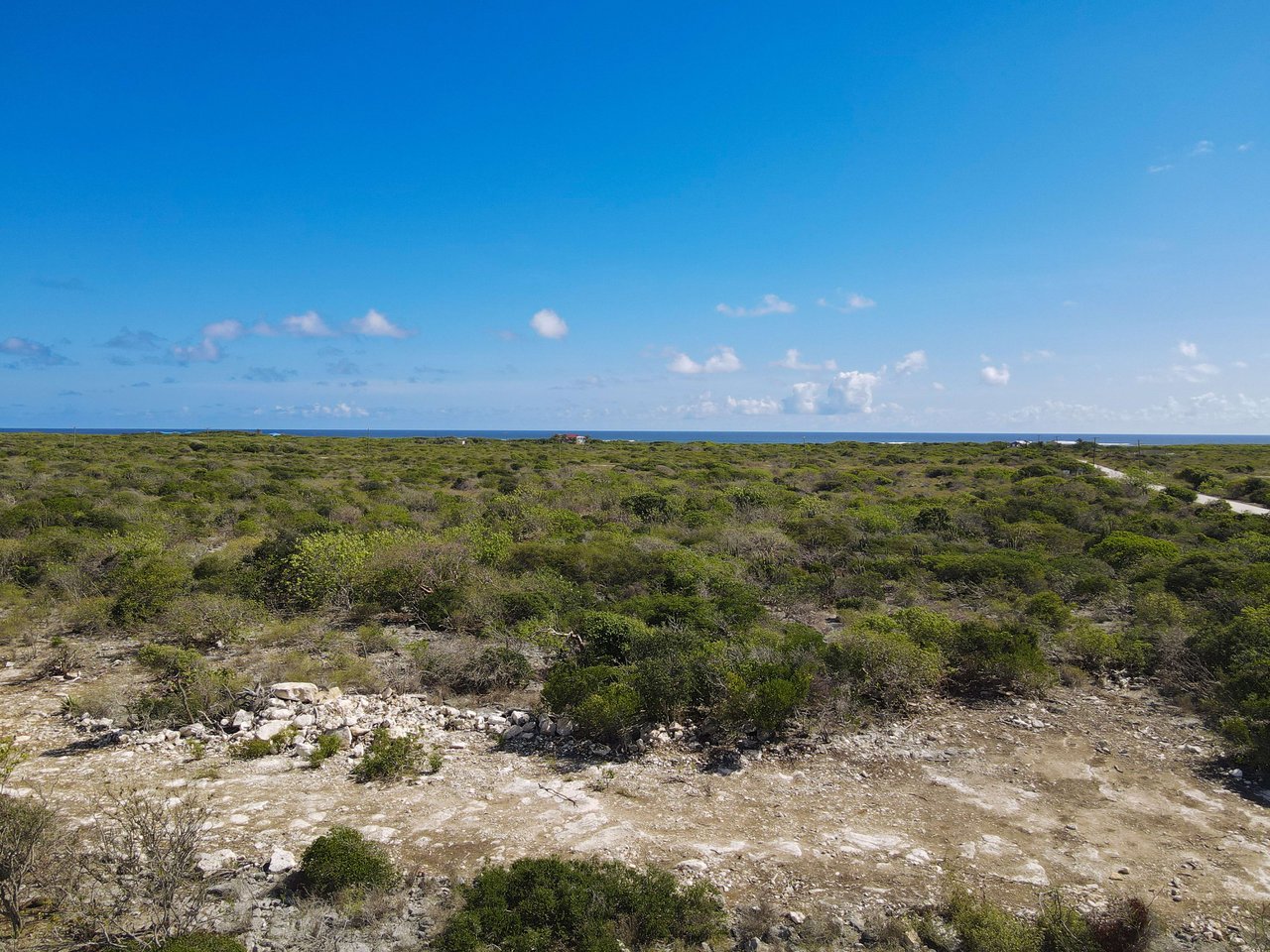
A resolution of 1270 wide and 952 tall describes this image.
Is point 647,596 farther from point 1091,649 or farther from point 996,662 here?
point 1091,649

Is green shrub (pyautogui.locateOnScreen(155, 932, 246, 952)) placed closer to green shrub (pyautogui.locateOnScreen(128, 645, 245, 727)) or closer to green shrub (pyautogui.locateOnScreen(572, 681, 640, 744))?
green shrub (pyautogui.locateOnScreen(572, 681, 640, 744))

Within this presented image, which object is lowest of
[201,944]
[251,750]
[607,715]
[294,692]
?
[251,750]

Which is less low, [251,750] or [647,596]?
[647,596]

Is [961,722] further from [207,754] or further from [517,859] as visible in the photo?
[207,754]

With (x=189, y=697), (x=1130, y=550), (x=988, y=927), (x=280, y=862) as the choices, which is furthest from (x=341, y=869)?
(x=1130, y=550)

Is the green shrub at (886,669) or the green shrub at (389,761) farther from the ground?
the green shrub at (886,669)

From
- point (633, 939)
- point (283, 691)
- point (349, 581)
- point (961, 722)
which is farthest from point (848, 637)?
point (349, 581)

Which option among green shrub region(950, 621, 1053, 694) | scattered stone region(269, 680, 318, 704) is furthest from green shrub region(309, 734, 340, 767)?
green shrub region(950, 621, 1053, 694)

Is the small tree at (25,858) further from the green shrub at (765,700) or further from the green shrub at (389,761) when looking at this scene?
the green shrub at (765,700)

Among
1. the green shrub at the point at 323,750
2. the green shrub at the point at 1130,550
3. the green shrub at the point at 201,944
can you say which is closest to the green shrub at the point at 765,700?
the green shrub at the point at 323,750
